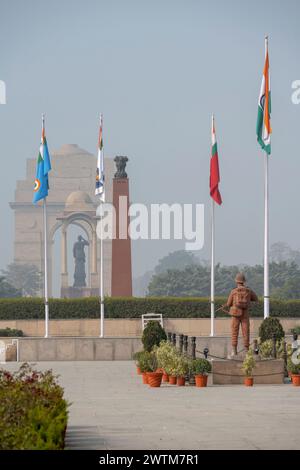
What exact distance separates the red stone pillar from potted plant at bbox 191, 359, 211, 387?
24.4 meters

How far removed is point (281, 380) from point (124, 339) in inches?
502

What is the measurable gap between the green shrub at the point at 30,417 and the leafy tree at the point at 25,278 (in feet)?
465

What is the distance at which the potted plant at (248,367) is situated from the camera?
24688mm

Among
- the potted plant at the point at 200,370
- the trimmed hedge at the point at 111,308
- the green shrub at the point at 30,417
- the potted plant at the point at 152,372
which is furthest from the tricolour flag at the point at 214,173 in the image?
the green shrub at the point at 30,417

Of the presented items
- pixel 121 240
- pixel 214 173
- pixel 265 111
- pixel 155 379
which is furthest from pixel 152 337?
pixel 121 240

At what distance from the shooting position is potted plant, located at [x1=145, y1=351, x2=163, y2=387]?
81.1 ft

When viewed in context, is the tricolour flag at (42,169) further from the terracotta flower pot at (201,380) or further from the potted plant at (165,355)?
the terracotta flower pot at (201,380)

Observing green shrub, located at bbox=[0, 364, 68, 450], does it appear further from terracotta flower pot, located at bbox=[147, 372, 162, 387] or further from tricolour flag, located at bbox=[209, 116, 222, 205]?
tricolour flag, located at bbox=[209, 116, 222, 205]

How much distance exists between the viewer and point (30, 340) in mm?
37156

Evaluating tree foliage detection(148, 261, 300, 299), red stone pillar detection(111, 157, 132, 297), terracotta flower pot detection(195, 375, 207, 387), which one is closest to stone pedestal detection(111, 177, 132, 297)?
red stone pillar detection(111, 157, 132, 297)

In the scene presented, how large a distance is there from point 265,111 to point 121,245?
19982 millimetres

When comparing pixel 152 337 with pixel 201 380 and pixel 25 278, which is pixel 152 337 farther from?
pixel 25 278
